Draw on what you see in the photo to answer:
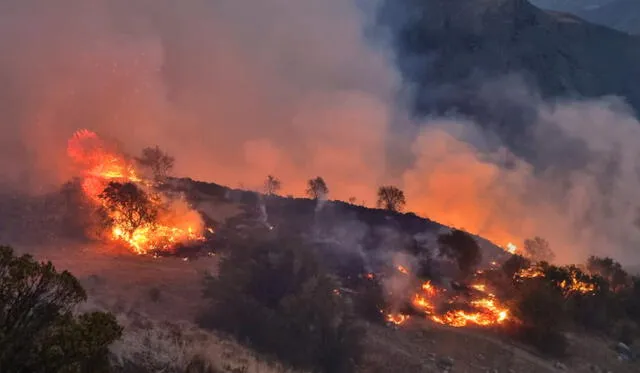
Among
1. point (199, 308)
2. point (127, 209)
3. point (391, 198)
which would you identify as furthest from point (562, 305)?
point (391, 198)

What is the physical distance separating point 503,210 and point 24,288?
285 feet

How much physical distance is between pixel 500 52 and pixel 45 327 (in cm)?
13147

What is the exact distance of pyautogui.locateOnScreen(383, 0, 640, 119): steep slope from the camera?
124m

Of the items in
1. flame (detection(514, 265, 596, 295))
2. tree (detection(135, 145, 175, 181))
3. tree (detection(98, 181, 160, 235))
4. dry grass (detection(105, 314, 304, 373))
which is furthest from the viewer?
tree (detection(135, 145, 175, 181))

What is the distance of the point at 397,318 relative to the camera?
27.3m

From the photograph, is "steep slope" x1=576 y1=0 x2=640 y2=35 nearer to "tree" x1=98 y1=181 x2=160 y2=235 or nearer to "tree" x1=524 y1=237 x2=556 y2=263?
"tree" x1=524 y1=237 x2=556 y2=263

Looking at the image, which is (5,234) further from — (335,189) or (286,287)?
(335,189)

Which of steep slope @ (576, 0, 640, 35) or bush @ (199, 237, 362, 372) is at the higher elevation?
steep slope @ (576, 0, 640, 35)

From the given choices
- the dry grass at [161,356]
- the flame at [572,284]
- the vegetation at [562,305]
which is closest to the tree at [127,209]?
the dry grass at [161,356]

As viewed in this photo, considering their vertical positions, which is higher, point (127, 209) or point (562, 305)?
point (562, 305)

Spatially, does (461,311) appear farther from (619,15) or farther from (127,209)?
(619,15)

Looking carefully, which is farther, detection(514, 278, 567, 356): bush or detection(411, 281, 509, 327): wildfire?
detection(411, 281, 509, 327): wildfire

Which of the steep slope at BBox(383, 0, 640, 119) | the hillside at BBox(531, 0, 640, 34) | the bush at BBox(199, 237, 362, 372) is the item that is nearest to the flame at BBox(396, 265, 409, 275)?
the bush at BBox(199, 237, 362, 372)

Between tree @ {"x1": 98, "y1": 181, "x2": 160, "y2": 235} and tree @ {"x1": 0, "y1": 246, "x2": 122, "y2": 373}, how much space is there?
27.6m
